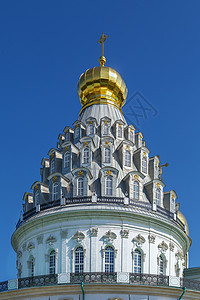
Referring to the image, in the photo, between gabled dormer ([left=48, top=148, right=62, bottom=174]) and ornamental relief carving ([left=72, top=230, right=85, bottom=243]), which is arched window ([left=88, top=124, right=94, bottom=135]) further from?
ornamental relief carving ([left=72, top=230, right=85, bottom=243])

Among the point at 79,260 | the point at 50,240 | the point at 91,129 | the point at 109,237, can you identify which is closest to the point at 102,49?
the point at 91,129

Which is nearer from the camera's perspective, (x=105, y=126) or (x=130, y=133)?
(x=105, y=126)

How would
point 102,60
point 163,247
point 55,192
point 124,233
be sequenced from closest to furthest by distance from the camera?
point 124,233, point 163,247, point 55,192, point 102,60

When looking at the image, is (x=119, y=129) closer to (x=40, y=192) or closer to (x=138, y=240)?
(x=40, y=192)

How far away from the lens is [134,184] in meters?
36.1

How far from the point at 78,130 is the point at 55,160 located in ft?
9.20

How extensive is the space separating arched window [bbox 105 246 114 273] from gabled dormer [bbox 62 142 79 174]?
622cm

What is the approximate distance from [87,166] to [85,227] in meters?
4.48

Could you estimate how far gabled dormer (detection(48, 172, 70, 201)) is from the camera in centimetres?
3584

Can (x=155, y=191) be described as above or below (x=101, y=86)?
below

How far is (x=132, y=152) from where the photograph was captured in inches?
1511

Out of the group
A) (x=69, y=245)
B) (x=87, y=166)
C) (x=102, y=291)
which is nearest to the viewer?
(x=102, y=291)

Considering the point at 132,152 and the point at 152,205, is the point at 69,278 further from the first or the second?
the point at 132,152

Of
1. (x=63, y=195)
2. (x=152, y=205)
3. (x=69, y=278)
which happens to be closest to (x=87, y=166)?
(x=63, y=195)
